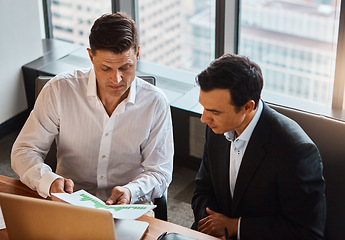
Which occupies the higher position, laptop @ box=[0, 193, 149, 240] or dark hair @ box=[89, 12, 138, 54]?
dark hair @ box=[89, 12, 138, 54]

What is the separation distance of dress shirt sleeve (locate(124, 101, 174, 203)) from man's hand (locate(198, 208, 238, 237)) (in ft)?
0.99

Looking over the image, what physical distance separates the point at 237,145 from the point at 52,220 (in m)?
0.76

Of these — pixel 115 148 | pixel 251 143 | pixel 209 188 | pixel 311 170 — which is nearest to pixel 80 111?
pixel 115 148

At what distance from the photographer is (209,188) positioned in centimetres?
227

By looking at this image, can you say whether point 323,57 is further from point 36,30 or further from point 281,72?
point 36,30

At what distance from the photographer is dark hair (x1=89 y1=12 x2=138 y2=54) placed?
2.16 metres

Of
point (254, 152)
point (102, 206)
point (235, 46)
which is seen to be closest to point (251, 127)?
point (254, 152)

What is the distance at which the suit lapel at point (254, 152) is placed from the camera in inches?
78.4

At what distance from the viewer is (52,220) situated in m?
1.73

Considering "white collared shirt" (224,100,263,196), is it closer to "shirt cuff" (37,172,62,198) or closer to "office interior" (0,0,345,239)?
"shirt cuff" (37,172,62,198)

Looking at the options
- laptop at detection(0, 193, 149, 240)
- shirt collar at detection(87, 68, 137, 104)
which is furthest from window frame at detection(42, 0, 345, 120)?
laptop at detection(0, 193, 149, 240)

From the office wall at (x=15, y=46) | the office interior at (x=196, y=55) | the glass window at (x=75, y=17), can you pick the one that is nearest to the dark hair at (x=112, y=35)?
the office interior at (x=196, y=55)

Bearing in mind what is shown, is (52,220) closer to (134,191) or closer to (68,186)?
(68,186)

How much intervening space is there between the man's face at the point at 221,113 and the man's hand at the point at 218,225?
0.34 metres
